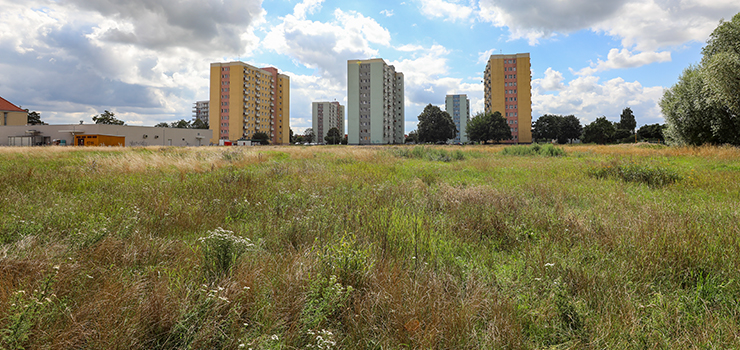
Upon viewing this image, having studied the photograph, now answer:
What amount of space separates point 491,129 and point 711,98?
56934 millimetres

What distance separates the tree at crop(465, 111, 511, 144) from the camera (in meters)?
77.9

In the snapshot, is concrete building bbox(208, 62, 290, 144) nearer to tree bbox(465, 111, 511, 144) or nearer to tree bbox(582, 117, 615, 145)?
tree bbox(465, 111, 511, 144)

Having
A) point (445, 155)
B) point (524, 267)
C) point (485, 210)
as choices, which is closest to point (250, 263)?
point (524, 267)

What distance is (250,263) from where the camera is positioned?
2.65 meters

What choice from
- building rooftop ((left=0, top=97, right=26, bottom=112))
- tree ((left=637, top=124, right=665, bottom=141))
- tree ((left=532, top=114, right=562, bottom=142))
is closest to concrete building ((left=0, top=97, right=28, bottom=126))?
building rooftop ((left=0, top=97, right=26, bottom=112))

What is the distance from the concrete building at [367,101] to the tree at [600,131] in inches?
2291

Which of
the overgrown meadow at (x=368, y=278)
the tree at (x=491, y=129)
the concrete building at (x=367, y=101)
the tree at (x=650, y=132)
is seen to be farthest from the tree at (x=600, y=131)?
the overgrown meadow at (x=368, y=278)

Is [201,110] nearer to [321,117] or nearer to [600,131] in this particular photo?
[321,117]

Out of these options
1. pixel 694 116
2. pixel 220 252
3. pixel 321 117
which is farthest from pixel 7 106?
pixel 321 117

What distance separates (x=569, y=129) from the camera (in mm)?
92500

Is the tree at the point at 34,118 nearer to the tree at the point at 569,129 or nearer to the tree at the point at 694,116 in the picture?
the tree at the point at 694,116

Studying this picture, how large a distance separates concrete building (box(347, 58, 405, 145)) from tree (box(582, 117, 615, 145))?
58192 millimetres

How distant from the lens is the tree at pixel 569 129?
9244 centimetres

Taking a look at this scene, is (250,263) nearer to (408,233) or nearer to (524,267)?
(408,233)
